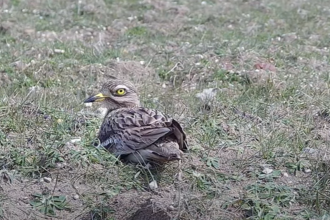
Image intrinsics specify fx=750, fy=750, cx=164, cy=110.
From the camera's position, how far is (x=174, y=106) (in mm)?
7379

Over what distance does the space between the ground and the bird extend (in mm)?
118

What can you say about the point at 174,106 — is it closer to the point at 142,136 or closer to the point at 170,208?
the point at 142,136

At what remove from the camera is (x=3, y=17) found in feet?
35.5

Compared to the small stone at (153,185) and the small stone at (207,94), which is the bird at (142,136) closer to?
the small stone at (153,185)

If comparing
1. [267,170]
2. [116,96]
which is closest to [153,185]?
[267,170]

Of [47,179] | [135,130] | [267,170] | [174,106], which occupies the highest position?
[135,130]

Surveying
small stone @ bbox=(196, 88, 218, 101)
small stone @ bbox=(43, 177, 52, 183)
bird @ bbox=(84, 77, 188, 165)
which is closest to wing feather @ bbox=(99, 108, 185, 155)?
bird @ bbox=(84, 77, 188, 165)

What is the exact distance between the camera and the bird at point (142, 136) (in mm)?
5824

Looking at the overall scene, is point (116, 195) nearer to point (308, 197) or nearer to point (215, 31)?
point (308, 197)

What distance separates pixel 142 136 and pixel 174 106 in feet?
4.90

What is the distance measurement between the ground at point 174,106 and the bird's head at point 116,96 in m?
0.25

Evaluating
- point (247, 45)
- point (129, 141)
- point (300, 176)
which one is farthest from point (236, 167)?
point (247, 45)

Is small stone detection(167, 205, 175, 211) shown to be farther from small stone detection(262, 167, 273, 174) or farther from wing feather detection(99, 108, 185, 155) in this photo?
small stone detection(262, 167, 273, 174)

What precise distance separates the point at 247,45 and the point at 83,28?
251 cm
